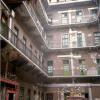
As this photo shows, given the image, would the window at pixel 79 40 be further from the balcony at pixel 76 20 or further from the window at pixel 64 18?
the window at pixel 64 18

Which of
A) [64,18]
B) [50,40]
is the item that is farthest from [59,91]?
[64,18]

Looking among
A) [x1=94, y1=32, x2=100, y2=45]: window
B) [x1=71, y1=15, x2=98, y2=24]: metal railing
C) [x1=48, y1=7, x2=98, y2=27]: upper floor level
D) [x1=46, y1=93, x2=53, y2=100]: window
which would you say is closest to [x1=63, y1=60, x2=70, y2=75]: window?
[x1=46, y1=93, x2=53, y2=100]: window

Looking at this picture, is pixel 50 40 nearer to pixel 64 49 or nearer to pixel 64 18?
pixel 64 49

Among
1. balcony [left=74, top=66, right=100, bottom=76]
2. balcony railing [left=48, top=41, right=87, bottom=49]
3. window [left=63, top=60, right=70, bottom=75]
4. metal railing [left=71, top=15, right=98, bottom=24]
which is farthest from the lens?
metal railing [left=71, top=15, right=98, bottom=24]

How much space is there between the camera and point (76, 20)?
2306 centimetres

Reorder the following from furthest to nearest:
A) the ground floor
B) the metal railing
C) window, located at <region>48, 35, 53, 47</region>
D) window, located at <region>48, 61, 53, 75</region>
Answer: window, located at <region>48, 35, 53, 47</region>
the metal railing
window, located at <region>48, 61, 53, 75</region>
the ground floor

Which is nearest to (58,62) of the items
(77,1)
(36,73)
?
(36,73)

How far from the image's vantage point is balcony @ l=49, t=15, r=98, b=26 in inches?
880

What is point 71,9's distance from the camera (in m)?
23.5

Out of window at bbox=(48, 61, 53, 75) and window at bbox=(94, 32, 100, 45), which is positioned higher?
window at bbox=(94, 32, 100, 45)

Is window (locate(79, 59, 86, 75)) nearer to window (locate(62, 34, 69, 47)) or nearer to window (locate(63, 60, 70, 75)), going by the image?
window (locate(63, 60, 70, 75))

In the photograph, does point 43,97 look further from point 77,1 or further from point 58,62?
point 77,1

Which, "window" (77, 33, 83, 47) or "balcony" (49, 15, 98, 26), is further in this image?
"balcony" (49, 15, 98, 26)

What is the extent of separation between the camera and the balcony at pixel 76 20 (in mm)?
22344
